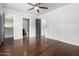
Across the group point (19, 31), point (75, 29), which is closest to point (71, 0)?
point (75, 29)

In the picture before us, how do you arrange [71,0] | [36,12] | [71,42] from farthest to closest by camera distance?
1. [71,42]
2. [36,12]
3. [71,0]

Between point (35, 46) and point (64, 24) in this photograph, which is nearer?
point (35, 46)

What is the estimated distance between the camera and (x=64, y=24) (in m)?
4.15

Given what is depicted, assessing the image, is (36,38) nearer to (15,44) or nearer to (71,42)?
(15,44)

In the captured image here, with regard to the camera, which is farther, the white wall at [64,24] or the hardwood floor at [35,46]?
the white wall at [64,24]

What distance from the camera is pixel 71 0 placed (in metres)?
1.49

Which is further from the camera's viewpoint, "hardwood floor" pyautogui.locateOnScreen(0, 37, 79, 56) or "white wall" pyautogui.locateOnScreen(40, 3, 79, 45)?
"white wall" pyautogui.locateOnScreen(40, 3, 79, 45)

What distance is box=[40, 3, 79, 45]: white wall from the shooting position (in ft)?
12.2

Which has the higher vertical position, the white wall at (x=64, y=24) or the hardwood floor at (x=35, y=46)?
the white wall at (x=64, y=24)

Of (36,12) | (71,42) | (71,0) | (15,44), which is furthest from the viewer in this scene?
(71,42)

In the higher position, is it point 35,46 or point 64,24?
point 64,24

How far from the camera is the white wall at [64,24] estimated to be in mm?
3727

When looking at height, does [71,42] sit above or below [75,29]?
below

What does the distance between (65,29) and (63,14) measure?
710 mm
